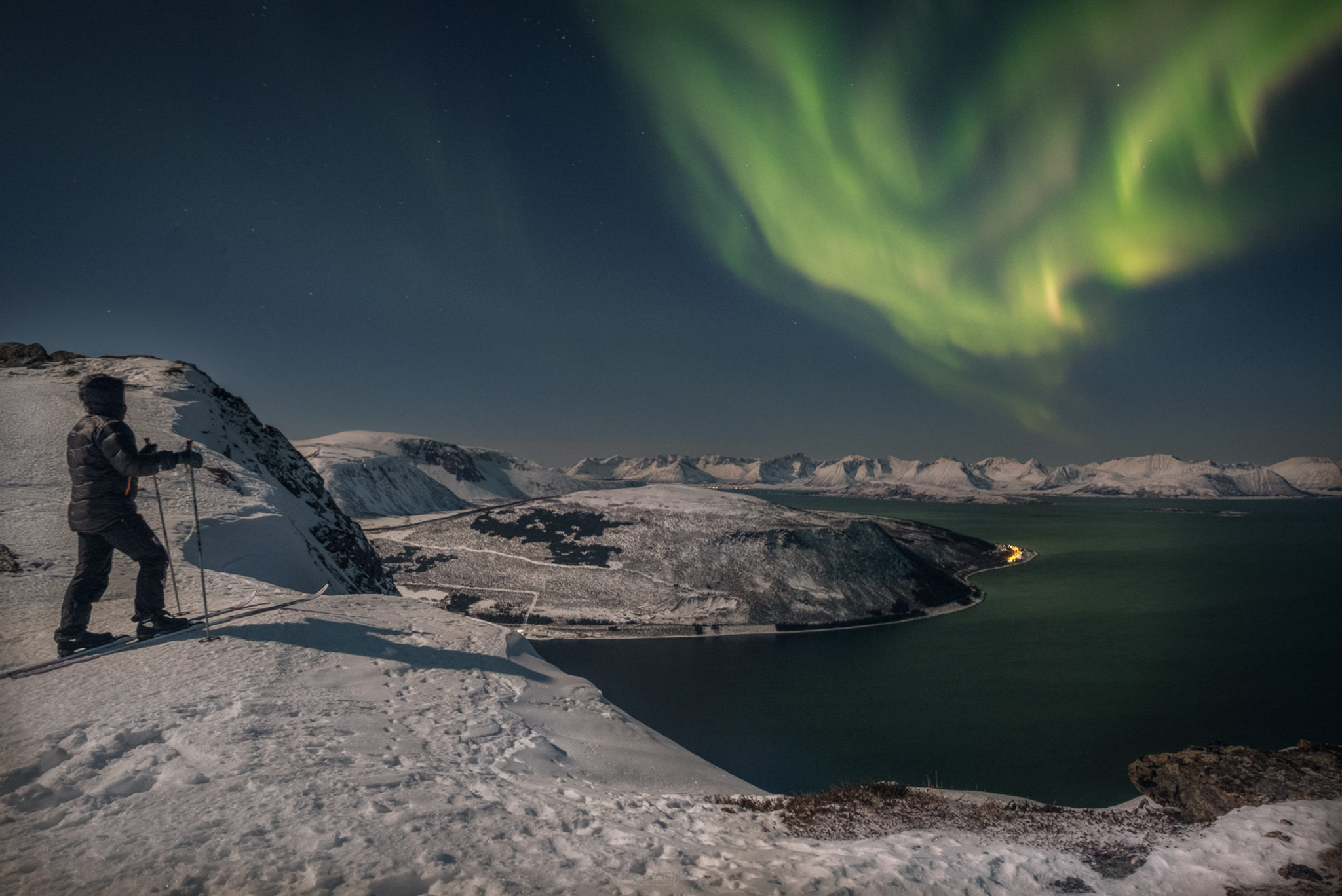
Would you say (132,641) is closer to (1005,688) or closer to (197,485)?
(197,485)

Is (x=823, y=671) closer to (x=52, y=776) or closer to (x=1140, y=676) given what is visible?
(x=1140, y=676)

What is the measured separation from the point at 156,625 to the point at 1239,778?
62.4 feet

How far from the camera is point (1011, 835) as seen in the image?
7.65m

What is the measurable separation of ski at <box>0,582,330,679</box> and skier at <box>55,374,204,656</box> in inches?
7.6

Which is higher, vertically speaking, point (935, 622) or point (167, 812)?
point (167, 812)

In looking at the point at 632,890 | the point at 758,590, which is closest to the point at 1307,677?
the point at 758,590

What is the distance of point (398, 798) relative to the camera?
622cm

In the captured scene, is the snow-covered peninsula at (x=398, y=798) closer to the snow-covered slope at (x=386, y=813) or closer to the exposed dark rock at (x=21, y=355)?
the snow-covered slope at (x=386, y=813)

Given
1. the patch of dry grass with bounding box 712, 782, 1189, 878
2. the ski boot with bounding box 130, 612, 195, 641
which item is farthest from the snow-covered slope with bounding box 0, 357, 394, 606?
the patch of dry grass with bounding box 712, 782, 1189, 878

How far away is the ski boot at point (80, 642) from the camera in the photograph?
8.40 m

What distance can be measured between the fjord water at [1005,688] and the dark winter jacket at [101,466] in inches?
1020

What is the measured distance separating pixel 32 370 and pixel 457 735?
24.3 meters

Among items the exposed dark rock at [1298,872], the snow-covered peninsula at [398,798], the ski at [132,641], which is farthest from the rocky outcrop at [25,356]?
the exposed dark rock at [1298,872]

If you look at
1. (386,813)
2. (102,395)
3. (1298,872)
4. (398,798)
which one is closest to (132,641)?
(102,395)
